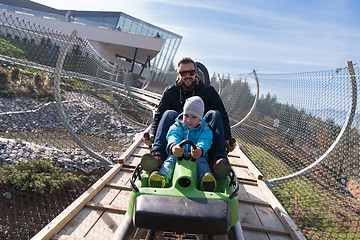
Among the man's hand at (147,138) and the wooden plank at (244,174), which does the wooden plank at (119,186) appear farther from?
the wooden plank at (244,174)

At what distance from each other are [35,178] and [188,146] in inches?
113

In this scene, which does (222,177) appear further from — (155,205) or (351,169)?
(351,169)

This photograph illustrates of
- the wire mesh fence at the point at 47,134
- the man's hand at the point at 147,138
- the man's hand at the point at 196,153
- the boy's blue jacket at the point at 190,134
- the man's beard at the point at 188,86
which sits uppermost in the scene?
the man's beard at the point at 188,86

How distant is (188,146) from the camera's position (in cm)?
220

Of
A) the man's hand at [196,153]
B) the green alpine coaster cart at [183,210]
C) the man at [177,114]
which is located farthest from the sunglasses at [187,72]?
the green alpine coaster cart at [183,210]

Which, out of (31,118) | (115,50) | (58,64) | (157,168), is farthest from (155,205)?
(115,50)

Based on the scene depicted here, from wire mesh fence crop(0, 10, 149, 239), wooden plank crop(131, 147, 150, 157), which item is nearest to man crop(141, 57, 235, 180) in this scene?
wooden plank crop(131, 147, 150, 157)

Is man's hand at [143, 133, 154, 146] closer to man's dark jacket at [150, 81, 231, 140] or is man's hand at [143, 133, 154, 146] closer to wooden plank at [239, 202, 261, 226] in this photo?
man's dark jacket at [150, 81, 231, 140]

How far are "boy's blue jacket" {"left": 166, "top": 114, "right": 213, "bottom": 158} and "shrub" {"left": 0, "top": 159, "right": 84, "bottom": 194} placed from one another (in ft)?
8.28

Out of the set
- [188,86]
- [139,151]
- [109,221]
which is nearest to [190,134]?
[188,86]

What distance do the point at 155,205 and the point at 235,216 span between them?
2.10 feet

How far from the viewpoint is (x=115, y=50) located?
26547 mm

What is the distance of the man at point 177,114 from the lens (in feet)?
6.71

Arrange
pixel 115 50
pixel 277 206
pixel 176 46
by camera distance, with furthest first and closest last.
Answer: pixel 176 46 → pixel 115 50 → pixel 277 206
